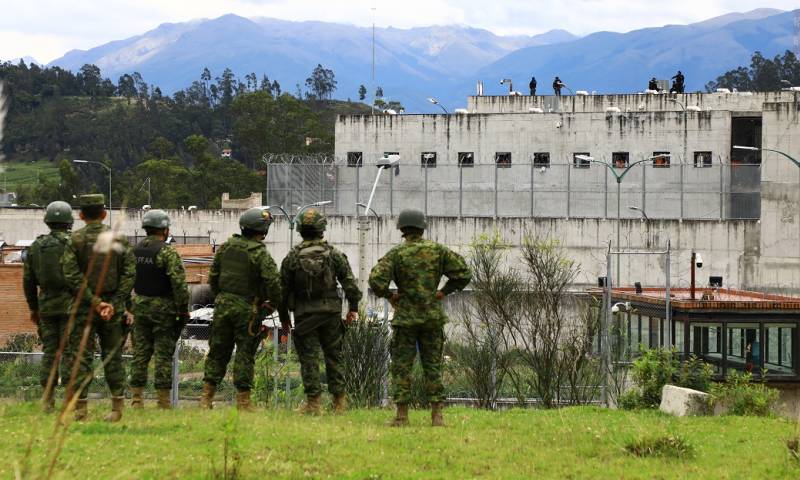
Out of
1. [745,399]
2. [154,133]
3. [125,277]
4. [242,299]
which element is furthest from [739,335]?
[154,133]

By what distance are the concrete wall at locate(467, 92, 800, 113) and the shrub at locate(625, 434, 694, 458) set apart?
5119 cm

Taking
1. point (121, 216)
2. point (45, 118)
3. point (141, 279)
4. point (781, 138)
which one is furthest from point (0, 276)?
point (45, 118)

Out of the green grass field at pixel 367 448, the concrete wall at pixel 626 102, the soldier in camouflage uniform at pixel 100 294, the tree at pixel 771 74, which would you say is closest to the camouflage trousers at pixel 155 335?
the green grass field at pixel 367 448

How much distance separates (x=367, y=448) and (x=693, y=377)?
892 cm

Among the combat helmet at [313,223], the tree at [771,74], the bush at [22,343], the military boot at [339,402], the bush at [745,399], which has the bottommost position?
the bush at [22,343]

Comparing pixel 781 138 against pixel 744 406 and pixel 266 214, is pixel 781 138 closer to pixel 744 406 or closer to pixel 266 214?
pixel 744 406

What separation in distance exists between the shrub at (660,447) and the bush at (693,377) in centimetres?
745

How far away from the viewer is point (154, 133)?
13362cm

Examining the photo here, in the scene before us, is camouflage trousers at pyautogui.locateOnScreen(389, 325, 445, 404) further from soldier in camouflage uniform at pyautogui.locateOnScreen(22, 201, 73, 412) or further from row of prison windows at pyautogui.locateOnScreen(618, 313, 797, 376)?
row of prison windows at pyautogui.locateOnScreen(618, 313, 797, 376)

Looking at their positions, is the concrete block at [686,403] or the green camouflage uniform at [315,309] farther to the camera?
the concrete block at [686,403]

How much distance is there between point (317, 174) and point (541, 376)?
2809 cm

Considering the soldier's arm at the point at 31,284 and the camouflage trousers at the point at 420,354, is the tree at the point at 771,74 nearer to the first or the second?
the camouflage trousers at the point at 420,354

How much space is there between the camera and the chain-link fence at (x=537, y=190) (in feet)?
141

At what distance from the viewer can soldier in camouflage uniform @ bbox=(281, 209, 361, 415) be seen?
12773mm
